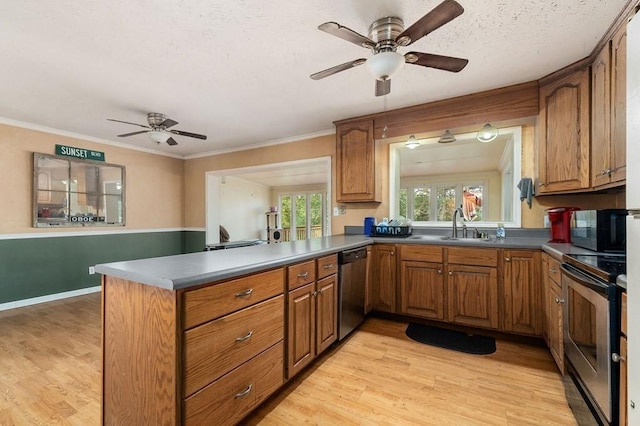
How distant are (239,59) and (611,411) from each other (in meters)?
2.96

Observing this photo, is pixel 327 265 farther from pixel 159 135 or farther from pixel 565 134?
pixel 159 135

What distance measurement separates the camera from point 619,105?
1810mm

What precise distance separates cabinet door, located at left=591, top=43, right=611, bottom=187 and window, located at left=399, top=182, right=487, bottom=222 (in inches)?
146

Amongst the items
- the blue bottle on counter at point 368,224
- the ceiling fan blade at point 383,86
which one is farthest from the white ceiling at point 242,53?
the blue bottle on counter at point 368,224

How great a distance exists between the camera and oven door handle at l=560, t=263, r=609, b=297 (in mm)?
1264

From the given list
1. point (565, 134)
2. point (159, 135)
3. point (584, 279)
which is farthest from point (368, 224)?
point (159, 135)

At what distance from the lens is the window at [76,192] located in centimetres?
372

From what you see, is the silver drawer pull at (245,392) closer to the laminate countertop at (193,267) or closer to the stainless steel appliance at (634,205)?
the laminate countertop at (193,267)

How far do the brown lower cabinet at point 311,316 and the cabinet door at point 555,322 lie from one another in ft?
5.07

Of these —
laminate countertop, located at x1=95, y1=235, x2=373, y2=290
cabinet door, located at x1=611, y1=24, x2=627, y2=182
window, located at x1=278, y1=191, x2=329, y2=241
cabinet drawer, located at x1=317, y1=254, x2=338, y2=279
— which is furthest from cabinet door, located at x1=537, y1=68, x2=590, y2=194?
window, located at x1=278, y1=191, x2=329, y2=241

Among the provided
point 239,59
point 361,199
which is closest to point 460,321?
point 361,199

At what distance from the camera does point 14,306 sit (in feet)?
11.5

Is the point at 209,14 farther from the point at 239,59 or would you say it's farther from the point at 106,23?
the point at 106,23

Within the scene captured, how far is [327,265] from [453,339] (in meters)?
1.41
